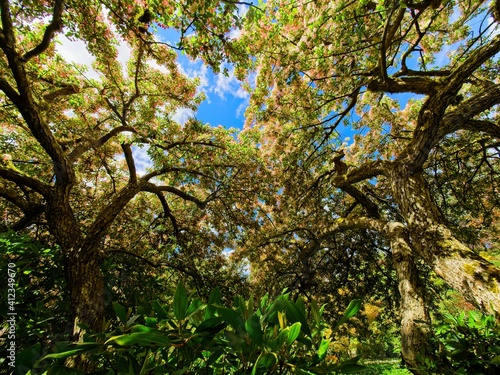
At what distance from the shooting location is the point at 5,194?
11.7 feet

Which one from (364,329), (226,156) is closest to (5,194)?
(226,156)

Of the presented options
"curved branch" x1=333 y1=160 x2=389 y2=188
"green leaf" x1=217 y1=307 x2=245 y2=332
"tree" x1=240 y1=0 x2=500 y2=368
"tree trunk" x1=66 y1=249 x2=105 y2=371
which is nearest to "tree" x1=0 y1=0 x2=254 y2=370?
"tree trunk" x1=66 y1=249 x2=105 y2=371

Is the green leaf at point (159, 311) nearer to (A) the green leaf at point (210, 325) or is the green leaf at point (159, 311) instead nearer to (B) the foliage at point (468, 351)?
(A) the green leaf at point (210, 325)

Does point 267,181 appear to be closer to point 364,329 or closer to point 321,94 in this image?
point 321,94

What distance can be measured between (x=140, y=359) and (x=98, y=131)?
6896 millimetres

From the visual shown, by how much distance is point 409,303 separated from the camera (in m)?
3.01

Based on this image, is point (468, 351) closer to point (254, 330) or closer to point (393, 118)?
point (254, 330)

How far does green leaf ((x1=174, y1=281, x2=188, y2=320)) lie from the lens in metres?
0.70

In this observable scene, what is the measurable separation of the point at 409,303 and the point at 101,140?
6414 mm

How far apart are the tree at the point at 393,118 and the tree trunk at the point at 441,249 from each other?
1cm

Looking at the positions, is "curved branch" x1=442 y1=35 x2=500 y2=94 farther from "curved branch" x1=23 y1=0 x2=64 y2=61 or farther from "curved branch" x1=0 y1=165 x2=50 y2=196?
"curved branch" x1=0 y1=165 x2=50 y2=196

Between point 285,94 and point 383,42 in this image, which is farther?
point 285,94

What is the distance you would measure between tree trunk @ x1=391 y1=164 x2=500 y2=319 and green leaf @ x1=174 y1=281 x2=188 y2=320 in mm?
2313

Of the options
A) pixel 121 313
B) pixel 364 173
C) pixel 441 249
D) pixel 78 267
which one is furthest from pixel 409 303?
pixel 78 267
